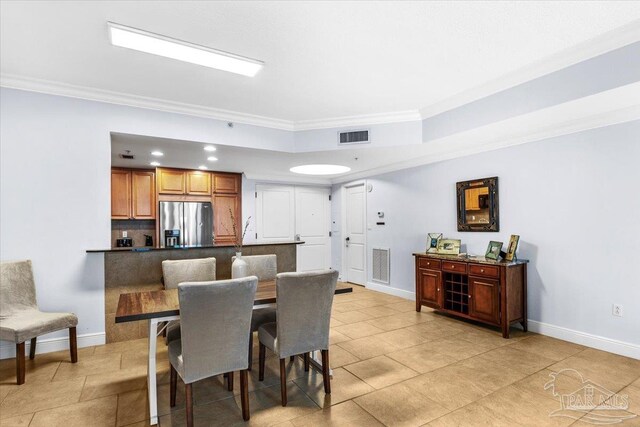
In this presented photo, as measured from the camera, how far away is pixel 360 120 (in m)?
4.31

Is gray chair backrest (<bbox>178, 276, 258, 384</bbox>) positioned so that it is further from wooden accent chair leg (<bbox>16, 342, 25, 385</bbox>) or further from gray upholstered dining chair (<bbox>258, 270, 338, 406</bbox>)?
wooden accent chair leg (<bbox>16, 342, 25, 385</bbox>)

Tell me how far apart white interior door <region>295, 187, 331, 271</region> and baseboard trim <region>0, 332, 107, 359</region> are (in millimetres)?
3936

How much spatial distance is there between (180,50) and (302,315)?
2.29 metres

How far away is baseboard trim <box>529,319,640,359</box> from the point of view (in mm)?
Result: 2998

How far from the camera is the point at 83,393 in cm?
244

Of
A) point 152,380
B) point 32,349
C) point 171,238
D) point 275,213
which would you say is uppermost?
point 275,213

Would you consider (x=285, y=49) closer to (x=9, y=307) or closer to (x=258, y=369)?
(x=258, y=369)

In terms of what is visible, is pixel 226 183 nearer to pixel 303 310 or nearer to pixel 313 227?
pixel 313 227

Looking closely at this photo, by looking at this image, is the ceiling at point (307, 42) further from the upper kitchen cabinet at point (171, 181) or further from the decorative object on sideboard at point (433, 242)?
the upper kitchen cabinet at point (171, 181)

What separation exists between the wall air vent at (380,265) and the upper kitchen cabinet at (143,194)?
398 centimetres

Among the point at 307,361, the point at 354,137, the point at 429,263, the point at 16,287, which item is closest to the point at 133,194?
the point at 16,287

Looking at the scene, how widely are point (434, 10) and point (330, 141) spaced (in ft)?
7.87

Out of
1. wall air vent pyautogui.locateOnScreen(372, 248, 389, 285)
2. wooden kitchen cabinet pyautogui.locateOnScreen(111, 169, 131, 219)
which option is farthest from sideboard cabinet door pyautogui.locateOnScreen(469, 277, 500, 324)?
wooden kitchen cabinet pyautogui.locateOnScreen(111, 169, 131, 219)

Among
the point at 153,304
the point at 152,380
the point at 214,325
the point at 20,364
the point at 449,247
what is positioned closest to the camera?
the point at 214,325
